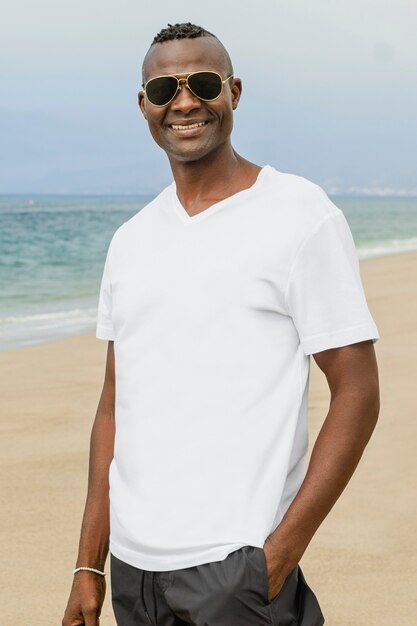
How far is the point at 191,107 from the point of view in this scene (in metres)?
2.25

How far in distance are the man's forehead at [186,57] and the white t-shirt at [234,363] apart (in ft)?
1.06

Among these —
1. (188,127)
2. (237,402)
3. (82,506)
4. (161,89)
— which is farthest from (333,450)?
(82,506)

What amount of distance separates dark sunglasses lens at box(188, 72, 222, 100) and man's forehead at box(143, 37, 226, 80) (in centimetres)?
2

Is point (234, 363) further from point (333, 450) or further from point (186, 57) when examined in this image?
point (186, 57)

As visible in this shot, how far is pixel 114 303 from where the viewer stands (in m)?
2.28

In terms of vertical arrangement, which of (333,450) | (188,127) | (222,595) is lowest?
(222,595)

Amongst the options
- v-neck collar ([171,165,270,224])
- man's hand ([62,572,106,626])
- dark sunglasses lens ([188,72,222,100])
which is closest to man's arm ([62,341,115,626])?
man's hand ([62,572,106,626])

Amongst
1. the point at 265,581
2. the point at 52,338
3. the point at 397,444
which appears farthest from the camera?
the point at 52,338

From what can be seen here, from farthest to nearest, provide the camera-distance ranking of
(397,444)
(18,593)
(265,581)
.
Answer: (397,444), (18,593), (265,581)

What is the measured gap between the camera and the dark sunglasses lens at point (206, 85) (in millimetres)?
2229

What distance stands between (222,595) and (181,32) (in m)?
1.25

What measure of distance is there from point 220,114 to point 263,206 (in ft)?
0.96

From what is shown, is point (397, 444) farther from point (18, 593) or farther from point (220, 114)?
point (220, 114)

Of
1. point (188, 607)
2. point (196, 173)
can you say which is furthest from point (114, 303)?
point (188, 607)
